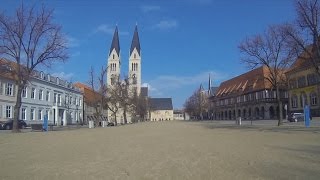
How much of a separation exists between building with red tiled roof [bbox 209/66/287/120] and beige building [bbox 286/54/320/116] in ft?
21.4

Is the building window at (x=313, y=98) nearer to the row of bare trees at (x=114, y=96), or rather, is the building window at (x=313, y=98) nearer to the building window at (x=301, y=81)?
the building window at (x=301, y=81)

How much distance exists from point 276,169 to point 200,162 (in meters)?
2.42

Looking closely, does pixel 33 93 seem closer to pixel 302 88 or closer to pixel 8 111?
pixel 8 111

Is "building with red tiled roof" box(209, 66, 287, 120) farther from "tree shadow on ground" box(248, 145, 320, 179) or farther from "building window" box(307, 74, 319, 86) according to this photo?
"tree shadow on ground" box(248, 145, 320, 179)

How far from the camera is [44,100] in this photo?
243 feet

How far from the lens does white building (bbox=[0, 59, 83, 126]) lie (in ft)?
194

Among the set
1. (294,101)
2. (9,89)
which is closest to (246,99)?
(294,101)

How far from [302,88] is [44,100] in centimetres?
5418

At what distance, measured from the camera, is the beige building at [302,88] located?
3123 inches

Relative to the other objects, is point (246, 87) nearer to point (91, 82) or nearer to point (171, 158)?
point (91, 82)

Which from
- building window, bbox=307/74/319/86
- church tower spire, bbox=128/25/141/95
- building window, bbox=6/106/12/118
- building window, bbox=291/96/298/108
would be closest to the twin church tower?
church tower spire, bbox=128/25/141/95

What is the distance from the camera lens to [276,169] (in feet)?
32.6

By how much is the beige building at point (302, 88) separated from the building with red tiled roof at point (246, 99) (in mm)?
6522

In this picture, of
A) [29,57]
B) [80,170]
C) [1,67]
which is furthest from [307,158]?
[1,67]
